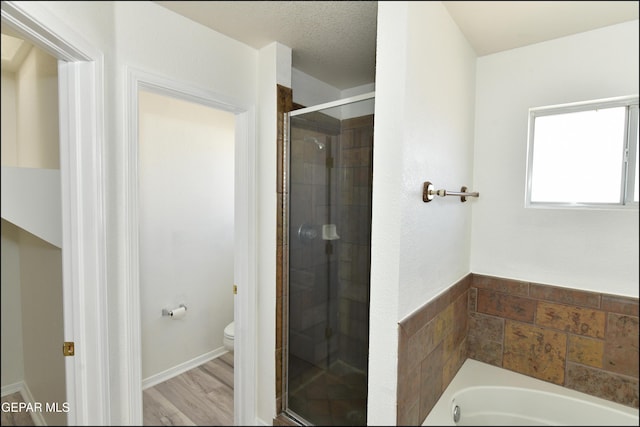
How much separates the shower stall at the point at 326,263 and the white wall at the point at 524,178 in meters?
0.33

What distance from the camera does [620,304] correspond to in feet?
1.45

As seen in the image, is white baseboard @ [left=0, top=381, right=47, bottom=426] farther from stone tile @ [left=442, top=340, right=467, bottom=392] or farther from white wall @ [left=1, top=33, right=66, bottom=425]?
stone tile @ [left=442, top=340, right=467, bottom=392]

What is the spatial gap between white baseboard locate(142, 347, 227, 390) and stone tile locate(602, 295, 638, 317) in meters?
0.98

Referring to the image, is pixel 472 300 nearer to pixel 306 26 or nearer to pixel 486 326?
pixel 486 326

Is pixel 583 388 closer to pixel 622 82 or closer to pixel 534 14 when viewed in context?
pixel 622 82

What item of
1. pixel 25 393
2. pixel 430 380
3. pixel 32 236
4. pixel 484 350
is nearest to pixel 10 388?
→ pixel 25 393

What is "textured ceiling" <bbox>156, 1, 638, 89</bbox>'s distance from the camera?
43cm

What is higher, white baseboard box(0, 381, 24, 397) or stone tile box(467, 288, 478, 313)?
stone tile box(467, 288, 478, 313)

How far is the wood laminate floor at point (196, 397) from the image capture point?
95 cm

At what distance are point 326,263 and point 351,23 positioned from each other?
72cm

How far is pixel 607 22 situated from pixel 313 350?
109cm

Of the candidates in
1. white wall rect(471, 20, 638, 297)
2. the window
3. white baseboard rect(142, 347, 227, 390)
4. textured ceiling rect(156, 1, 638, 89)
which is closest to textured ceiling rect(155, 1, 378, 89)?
textured ceiling rect(156, 1, 638, 89)

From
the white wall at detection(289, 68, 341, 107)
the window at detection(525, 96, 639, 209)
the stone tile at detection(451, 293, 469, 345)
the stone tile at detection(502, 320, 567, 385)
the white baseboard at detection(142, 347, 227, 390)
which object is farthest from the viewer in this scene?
the white baseboard at detection(142, 347, 227, 390)

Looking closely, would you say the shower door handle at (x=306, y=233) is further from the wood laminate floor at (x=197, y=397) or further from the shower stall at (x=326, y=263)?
the wood laminate floor at (x=197, y=397)
